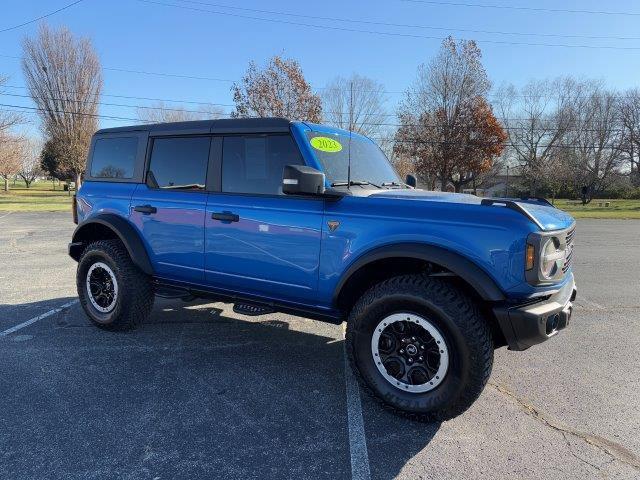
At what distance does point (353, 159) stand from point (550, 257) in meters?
1.86

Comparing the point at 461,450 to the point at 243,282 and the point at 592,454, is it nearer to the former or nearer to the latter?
the point at 592,454

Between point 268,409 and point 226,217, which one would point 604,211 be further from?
point 268,409

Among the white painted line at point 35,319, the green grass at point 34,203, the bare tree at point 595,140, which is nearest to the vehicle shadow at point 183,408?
the white painted line at point 35,319

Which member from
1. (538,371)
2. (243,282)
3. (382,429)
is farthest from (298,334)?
(538,371)

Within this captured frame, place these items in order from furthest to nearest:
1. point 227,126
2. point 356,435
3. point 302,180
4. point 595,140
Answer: point 595,140 < point 227,126 < point 302,180 < point 356,435

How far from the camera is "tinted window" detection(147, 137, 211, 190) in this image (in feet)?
13.8

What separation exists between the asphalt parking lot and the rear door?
846 millimetres

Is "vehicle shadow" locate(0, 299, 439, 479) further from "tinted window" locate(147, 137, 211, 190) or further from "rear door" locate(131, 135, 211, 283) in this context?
"tinted window" locate(147, 137, 211, 190)

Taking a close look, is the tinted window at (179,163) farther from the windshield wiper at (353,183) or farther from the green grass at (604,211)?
the green grass at (604,211)

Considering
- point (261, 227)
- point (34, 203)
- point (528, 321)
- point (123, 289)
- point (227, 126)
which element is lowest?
point (34, 203)

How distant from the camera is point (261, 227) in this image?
3.71 m

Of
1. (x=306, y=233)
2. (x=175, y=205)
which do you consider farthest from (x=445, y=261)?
(x=175, y=205)

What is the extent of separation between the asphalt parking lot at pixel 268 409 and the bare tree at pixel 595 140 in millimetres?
56593

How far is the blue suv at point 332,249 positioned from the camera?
2.94 meters
